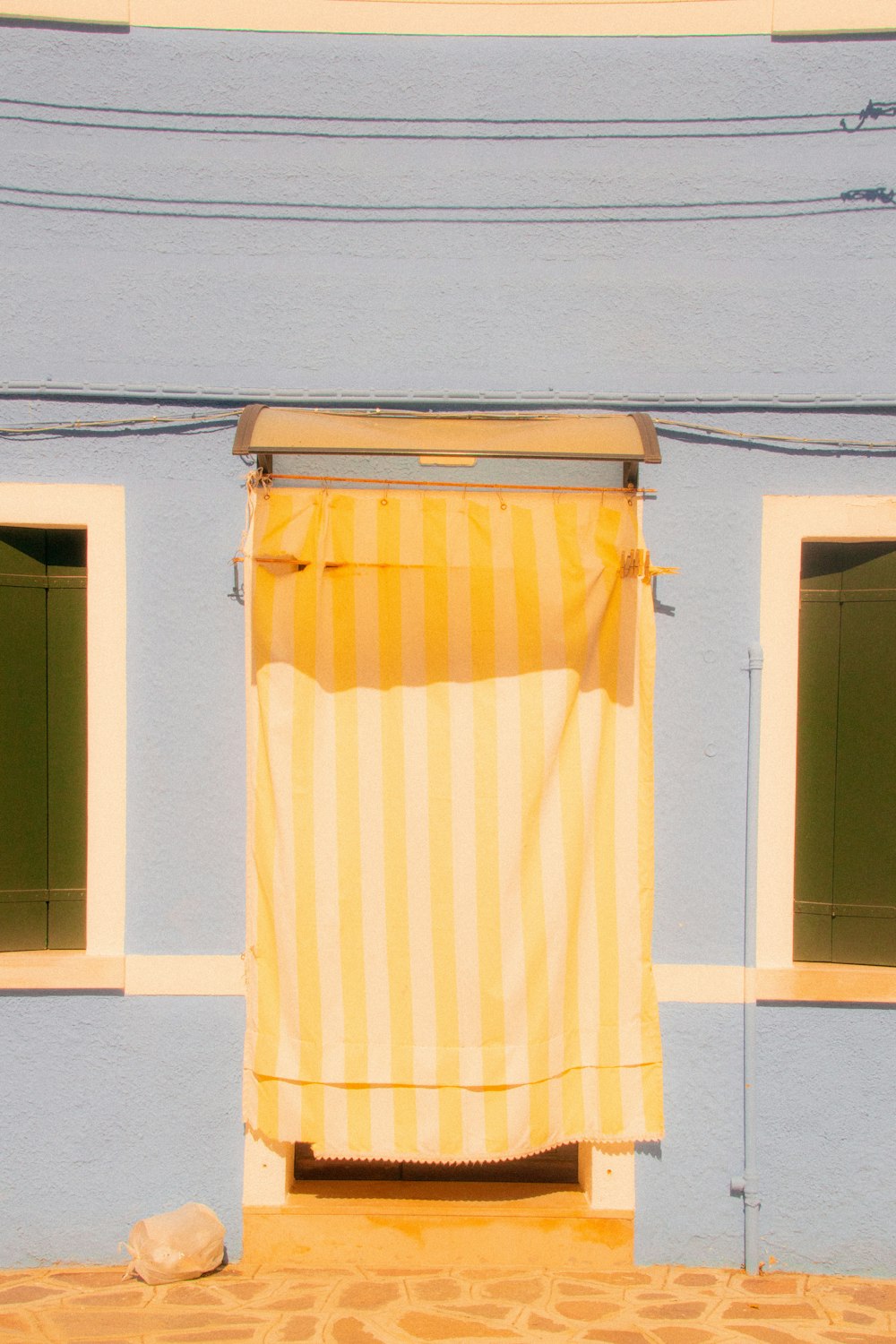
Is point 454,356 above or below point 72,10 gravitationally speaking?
below

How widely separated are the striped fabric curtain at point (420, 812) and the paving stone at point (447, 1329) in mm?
524

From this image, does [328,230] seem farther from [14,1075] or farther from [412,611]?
[14,1075]

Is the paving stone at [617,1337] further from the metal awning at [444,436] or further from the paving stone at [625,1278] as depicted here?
the metal awning at [444,436]

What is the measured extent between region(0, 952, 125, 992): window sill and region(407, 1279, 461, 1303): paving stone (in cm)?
161

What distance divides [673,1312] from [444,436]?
10.9ft

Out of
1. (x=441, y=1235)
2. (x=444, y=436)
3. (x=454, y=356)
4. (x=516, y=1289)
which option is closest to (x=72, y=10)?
(x=454, y=356)

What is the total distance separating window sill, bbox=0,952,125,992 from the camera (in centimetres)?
398

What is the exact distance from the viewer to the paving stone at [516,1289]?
3.75 meters

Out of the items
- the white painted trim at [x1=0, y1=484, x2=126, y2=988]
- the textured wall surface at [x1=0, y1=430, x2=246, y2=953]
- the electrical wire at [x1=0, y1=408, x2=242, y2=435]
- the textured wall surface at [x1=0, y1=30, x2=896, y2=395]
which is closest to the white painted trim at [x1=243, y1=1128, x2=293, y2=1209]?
the textured wall surface at [x1=0, y1=430, x2=246, y2=953]

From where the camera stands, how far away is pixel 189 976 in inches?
159

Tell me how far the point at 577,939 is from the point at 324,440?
212cm

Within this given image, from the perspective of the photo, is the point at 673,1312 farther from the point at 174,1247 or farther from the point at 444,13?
the point at 444,13

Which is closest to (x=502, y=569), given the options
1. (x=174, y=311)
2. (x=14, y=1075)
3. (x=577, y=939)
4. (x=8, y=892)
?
(x=577, y=939)

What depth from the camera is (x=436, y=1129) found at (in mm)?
3830
